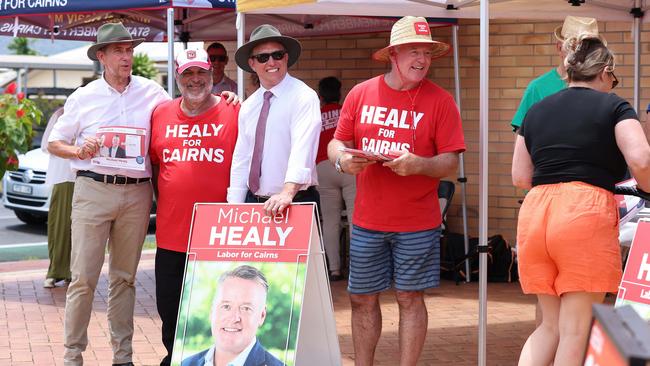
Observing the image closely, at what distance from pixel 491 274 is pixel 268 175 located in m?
4.68

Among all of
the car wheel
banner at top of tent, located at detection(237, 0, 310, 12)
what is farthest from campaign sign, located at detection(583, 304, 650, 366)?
the car wheel

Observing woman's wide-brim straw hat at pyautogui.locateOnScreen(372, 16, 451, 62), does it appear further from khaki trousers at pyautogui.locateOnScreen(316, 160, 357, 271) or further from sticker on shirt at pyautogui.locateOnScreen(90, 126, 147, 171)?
khaki trousers at pyautogui.locateOnScreen(316, 160, 357, 271)

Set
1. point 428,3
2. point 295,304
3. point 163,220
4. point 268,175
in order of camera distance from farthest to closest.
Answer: point 428,3 < point 163,220 < point 268,175 < point 295,304

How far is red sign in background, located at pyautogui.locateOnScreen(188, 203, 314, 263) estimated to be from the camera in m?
5.12

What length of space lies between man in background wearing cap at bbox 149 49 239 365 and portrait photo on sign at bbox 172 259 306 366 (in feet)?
1.89

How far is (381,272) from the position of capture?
216 inches

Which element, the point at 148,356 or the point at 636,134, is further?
the point at 148,356

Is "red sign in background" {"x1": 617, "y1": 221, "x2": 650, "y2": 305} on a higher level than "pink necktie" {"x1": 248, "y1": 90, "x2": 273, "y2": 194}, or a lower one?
lower

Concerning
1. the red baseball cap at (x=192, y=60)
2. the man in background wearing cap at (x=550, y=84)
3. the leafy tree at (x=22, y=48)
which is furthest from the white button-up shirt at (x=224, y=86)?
the leafy tree at (x=22, y=48)

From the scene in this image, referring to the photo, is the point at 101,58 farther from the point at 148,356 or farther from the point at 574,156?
the point at 574,156

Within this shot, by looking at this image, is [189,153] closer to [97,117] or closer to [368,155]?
[97,117]

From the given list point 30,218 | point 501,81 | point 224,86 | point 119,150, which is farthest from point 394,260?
point 30,218

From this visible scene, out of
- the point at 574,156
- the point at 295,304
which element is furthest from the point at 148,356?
the point at 574,156

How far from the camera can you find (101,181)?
592 centimetres
